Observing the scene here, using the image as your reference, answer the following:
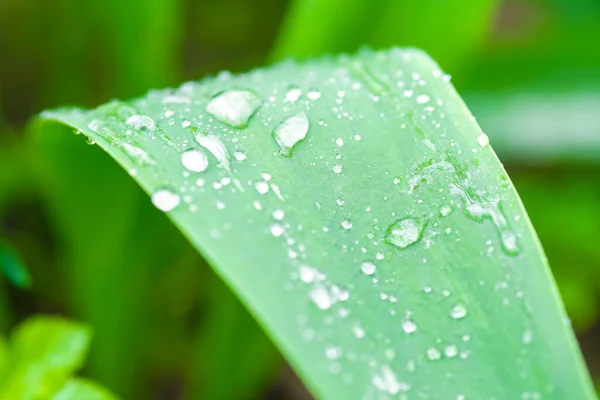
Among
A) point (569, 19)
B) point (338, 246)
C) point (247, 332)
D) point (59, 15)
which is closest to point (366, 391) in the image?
point (338, 246)

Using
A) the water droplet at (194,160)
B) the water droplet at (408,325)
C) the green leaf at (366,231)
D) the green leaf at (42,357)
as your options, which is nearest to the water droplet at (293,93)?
the green leaf at (366,231)

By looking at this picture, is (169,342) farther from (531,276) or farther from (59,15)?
(531,276)

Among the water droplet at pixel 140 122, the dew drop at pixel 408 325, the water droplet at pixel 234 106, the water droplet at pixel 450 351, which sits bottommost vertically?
the water droplet at pixel 450 351

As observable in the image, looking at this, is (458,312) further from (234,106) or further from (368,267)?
(234,106)

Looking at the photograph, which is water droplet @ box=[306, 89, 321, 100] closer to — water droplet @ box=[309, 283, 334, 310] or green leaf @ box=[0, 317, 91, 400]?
water droplet @ box=[309, 283, 334, 310]

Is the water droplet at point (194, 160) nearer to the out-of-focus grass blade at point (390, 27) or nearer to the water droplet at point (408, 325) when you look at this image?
the water droplet at point (408, 325)
